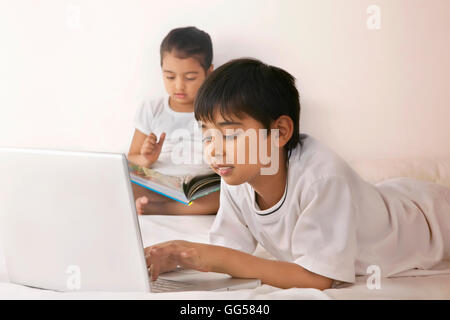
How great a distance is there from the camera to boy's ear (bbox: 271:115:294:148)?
3.21 ft

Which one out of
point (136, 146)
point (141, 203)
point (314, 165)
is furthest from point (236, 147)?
point (136, 146)

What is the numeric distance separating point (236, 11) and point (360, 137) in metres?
0.64

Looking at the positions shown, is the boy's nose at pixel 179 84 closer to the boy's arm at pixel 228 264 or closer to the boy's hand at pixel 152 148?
the boy's hand at pixel 152 148

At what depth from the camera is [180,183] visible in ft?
4.84

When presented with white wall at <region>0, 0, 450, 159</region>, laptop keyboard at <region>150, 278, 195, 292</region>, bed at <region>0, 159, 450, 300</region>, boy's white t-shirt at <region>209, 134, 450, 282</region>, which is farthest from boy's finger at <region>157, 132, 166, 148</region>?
laptop keyboard at <region>150, 278, 195, 292</region>

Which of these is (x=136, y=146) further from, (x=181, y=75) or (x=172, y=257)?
(x=172, y=257)

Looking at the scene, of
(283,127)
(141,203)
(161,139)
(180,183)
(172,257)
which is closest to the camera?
(172,257)

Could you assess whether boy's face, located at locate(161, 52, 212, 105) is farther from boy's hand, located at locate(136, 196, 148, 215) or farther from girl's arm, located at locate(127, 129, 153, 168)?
boy's hand, located at locate(136, 196, 148, 215)

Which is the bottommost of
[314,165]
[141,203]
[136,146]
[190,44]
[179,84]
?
[141,203]

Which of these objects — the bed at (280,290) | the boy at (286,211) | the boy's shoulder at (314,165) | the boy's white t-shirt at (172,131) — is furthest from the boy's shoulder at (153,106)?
the boy's shoulder at (314,165)

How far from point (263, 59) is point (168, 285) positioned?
4.06 ft

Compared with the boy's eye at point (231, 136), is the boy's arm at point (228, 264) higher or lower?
lower

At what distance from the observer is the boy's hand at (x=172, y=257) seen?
862 mm
